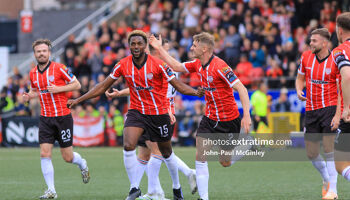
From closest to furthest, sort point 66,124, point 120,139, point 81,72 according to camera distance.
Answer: point 66,124
point 120,139
point 81,72

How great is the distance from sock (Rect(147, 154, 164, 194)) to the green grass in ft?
1.92

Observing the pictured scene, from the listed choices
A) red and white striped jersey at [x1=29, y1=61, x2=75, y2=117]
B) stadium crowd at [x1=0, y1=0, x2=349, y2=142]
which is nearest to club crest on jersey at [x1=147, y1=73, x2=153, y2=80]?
red and white striped jersey at [x1=29, y1=61, x2=75, y2=117]

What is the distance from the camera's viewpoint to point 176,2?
26766 mm

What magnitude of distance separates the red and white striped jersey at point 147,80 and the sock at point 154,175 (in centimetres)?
78

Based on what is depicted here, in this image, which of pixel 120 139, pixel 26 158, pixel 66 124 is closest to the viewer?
pixel 66 124

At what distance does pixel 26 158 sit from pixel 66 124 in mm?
7778

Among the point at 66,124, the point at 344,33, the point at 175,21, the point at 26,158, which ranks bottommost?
the point at 26,158

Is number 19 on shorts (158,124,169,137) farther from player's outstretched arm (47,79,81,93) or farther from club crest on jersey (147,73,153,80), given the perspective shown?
player's outstretched arm (47,79,81,93)

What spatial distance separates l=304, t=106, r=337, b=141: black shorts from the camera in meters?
9.58

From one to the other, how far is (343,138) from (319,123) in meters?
1.32

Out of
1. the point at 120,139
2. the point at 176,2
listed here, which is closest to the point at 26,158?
the point at 120,139

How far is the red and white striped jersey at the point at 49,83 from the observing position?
1080 centimetres

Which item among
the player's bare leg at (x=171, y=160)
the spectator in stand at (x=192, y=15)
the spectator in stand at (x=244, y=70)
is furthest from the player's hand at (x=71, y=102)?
the spectator in stand at (x=192, y=15)

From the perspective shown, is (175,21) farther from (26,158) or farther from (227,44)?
(26,158)
